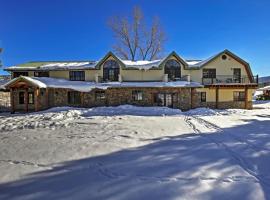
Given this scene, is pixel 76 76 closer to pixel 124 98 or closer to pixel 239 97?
pixel 124 98

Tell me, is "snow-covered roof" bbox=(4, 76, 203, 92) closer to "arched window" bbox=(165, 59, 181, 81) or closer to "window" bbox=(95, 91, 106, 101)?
"window" bbox=(95, 91, 106, 101)

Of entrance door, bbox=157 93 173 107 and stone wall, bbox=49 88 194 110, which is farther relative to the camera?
entrance door, bbox=157 93 173 107

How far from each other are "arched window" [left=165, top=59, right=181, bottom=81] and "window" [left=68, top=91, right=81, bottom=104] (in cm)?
993

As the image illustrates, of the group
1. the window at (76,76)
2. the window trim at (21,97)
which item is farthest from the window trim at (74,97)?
the window trim at (21,97)

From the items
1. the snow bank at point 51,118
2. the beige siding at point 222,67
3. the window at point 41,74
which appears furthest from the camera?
the window at point 41,74

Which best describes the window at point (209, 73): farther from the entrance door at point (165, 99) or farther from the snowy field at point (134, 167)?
the snowy field at point (134, 167)

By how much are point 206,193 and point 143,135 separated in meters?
4.81

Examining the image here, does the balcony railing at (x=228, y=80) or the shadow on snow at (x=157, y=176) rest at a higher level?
the balcony railing at (x=228, y=80)

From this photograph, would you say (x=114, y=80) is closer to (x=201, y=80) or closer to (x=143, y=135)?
(x=201, y=80)

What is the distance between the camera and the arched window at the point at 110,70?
2316 cm

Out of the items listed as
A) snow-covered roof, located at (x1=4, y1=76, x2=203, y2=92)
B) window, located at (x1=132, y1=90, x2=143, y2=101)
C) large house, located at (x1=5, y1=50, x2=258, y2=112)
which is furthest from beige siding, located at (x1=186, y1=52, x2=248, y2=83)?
window, located at (x1=132, y1=90, x2=143, y2=101)

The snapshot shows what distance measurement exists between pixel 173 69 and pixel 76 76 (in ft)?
35.9

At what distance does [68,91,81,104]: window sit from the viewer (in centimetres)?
2231

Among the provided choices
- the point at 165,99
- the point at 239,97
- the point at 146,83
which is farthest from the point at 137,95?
the point at 239,97
